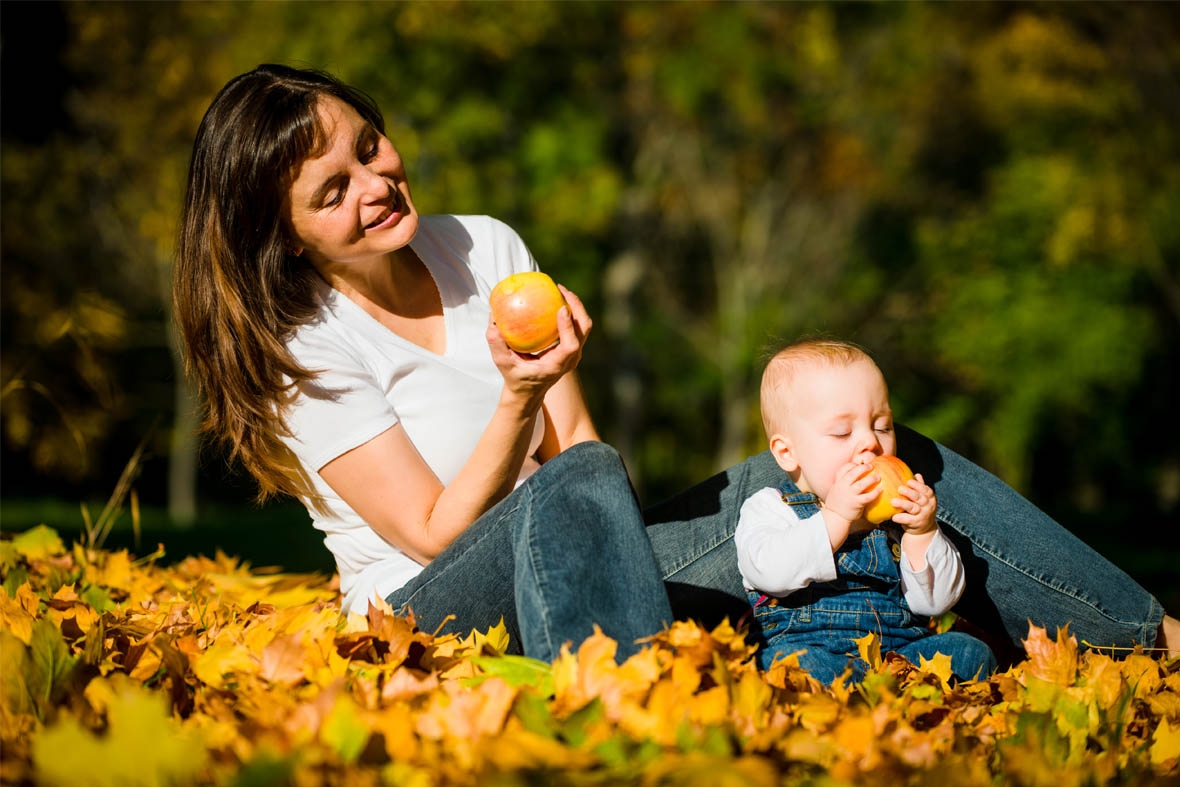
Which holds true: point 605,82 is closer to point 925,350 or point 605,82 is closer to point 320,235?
point 925,350

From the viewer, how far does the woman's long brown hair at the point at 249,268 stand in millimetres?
2617

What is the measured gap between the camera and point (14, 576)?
2928 millimetres

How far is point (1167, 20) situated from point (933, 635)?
1210cm

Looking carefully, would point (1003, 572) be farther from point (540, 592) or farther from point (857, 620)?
point (540, 592)

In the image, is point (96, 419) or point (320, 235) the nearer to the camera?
point (320, 235)

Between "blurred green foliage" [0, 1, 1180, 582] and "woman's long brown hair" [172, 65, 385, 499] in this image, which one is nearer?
"woman's long brown hair" [172, 65, 385, 499]

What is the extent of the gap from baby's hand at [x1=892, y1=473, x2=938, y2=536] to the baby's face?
150mm

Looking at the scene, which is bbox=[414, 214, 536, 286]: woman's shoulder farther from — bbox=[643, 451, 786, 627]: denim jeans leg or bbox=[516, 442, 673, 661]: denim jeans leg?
bbox=[516, 442, 673, 661]: denim jeans leg

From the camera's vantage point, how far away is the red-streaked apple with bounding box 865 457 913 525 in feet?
7.82

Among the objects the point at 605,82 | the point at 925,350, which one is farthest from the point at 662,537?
the point at 925,350

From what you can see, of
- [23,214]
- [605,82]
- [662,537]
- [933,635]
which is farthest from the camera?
[605,82]

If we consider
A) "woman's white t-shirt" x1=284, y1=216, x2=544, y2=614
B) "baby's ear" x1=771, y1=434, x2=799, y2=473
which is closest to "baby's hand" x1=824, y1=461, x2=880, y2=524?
"baby's ear" x1=771, y1=434, x2=799, y2=473

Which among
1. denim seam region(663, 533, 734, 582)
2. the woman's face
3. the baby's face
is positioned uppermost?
the woman's face

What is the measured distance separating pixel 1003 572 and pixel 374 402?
1507mm
